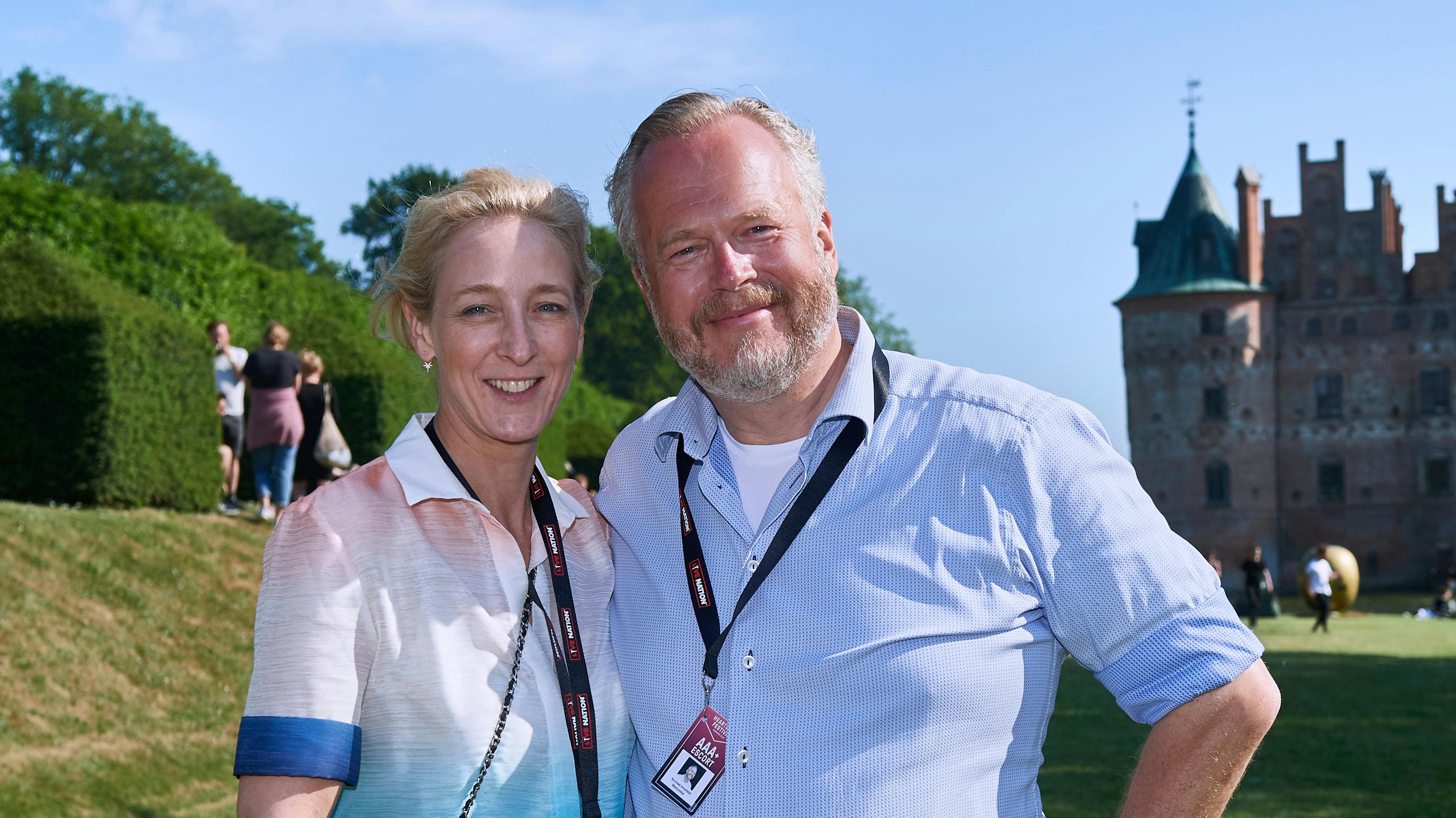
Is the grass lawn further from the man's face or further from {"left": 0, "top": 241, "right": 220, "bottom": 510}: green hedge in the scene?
the man's face

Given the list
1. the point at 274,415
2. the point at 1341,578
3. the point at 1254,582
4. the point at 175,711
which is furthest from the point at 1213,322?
the point at 175,711

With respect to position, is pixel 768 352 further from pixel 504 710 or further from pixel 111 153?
pixel 111 153

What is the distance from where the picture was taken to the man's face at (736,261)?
253 cm

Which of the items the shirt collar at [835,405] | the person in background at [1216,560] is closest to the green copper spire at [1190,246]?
the person in background at [1216,560]

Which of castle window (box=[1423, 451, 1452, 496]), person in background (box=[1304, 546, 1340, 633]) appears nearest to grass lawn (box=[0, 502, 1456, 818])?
person in background (box=[1304, 546, 1340, 633])

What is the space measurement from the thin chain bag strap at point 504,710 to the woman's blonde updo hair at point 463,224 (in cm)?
70

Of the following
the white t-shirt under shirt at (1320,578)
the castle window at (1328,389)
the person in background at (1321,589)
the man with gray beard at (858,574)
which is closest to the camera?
the man with gray beard at (858,574)

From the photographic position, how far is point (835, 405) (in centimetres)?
249

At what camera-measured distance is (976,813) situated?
2275 mm

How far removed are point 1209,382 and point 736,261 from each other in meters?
48.7

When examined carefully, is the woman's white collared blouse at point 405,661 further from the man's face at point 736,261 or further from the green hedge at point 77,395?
the green hedge at point 77,395

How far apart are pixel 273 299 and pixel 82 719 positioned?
22.8 metres

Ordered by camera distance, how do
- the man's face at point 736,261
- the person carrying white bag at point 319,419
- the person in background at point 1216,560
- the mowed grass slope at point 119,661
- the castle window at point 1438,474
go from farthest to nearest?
the castle window at point 1438,474
the person in background at point 1216,560
the person carrying white bag at point 319,419
the mowed grass slope at point 119,661
the man's face at point 736,261

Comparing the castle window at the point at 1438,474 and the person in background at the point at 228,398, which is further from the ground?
the person in background at the point at 228,398
